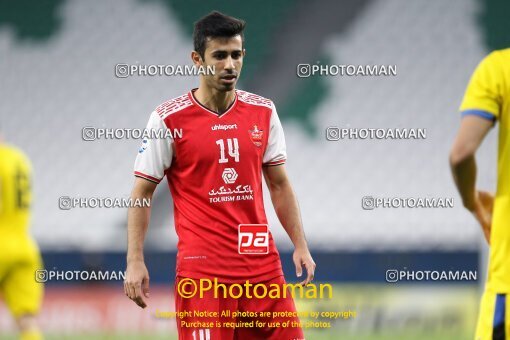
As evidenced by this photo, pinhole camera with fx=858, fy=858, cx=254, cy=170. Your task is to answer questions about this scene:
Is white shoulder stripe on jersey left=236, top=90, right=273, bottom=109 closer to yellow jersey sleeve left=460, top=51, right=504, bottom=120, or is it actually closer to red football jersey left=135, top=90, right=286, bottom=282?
red football jersey left=135, top=90, right=286, bottom=282

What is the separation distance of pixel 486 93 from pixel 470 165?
198 mm

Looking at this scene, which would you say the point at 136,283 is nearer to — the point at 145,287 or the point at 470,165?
the point at 145,287

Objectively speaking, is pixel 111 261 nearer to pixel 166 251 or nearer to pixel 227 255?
pixel 166 251

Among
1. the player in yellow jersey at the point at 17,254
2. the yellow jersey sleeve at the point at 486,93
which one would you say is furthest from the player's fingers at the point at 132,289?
the yellow jersey sleeve at the point at 486,93

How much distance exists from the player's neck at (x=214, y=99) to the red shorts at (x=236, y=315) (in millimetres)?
709

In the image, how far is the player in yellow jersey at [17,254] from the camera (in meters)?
4.47

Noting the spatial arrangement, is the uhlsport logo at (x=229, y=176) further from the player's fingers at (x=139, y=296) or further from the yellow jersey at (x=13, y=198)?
the yellow jersey at (x=13, y=198)

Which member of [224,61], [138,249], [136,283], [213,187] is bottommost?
[136,283]

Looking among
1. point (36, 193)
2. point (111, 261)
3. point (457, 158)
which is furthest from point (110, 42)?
point (457, 158)

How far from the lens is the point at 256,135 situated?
3486 millimetres

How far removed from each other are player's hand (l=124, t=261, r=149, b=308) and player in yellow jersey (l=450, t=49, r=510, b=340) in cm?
143

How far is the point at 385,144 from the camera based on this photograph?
823cm

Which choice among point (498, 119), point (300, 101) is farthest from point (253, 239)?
point (300, 101)

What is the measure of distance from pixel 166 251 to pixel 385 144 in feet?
8.27
